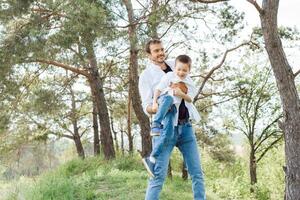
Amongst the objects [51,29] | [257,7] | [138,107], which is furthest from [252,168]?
[257,7]

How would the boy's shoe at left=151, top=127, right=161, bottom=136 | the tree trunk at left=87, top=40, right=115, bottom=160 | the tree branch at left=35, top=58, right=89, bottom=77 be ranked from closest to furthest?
the boy's shoe at left=151, top=127, right=161, bottom=136 < the tree branch at left=35, top=58, right=89, bottom=77 < the tree trunk at left=87, top=40, right=115, bottom=160

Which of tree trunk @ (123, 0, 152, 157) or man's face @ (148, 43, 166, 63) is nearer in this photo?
man's face @ (148, 43, 166, 63)

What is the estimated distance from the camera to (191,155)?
4.35 meters

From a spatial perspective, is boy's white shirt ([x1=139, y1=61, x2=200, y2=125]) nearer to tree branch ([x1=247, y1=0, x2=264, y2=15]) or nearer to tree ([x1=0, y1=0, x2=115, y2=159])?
tree branch ([x1=247, y1=0, x2=264, y2=15])

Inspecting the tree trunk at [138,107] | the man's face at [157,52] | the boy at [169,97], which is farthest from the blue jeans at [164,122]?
the tree trunk at [138,107]

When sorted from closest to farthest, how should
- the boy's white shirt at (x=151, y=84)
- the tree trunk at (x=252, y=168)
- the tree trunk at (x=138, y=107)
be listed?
1. the boy's white shirt at (x=151, y=84)
2. the tree trunk at (x=138, y=107)
3. the tree trunk at (x=252, y=168)

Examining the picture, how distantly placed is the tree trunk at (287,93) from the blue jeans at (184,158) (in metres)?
4.00

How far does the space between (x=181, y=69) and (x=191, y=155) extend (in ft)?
2.51

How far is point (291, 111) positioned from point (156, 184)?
4465 mm

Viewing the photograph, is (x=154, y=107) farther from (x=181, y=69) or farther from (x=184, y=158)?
(x=184, y=158)

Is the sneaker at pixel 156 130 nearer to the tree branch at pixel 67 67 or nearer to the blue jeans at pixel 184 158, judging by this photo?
the blue jeans at pixel 184 158

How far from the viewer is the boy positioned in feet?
14.1

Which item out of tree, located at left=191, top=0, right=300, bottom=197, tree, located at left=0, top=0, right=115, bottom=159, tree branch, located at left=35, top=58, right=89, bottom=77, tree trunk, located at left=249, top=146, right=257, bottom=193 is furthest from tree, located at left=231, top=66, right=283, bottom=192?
tree, located at left=191, top=0, right=300, bottom=197

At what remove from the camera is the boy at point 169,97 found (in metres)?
4.29
